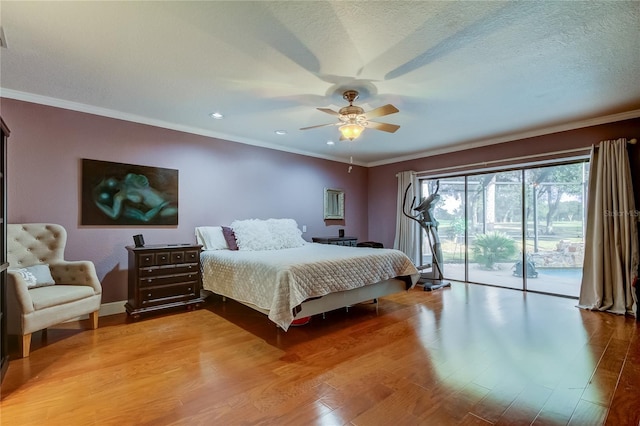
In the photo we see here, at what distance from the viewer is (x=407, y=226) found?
6.04m

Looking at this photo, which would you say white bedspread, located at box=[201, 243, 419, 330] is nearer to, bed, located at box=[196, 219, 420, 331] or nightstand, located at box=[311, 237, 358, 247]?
bed, located at box=[196, 219, 420, 331]

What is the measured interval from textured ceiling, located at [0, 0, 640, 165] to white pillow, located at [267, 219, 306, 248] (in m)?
1.61

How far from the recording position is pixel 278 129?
4418mm

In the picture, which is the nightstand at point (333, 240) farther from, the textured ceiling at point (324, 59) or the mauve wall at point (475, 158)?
the textured ceiling at point (324, 59)

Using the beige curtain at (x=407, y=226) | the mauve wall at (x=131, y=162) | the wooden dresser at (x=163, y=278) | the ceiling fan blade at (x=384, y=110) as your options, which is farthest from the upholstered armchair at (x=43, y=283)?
the beige curtain at (x=407, y=226)

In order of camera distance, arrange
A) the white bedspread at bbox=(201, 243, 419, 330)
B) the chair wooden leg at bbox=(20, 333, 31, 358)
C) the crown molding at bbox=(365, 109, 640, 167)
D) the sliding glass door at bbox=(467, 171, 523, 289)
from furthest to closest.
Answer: the sliding glass door at bbox=(467, 171, 523, 289), the crown molding at bbox=(365, 109, 640, 167), the white bedspread at bbox=(201, 243, 419, 330), the chair wooden leg at bbox=(20, 333, 31, 358)

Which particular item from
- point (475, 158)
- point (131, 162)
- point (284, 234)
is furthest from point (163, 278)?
point (475, 158)

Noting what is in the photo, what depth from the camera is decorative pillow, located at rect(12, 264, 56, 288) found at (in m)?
2.81

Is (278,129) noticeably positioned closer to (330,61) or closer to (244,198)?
(244,198)

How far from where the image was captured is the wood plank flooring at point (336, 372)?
1781 mm

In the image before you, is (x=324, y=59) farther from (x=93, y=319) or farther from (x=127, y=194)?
(x=93, y=319)

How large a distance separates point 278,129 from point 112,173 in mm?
2221

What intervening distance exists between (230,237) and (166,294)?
109 cm

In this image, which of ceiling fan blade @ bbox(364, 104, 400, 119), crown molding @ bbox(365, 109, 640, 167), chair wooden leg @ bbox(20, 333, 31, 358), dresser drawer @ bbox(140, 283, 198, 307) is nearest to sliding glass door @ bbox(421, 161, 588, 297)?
crown molding @ bbox(365, 109, 640, 167)
